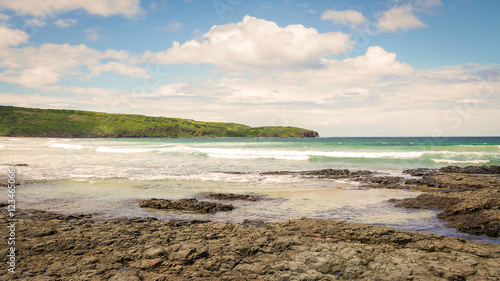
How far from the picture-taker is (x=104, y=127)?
481ft

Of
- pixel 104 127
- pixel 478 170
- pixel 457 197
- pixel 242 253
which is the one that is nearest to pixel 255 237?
pixel 242 253

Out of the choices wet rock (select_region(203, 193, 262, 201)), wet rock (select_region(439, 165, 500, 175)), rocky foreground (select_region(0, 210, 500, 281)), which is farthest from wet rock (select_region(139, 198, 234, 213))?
wet rock (select_region(439, 165, 500, 175))

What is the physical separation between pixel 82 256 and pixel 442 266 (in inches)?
284

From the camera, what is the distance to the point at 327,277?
5297 millimetres

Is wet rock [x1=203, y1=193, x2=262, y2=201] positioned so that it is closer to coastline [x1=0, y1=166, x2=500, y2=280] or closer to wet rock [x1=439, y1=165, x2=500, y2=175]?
coastline [x1=0, y1=166, x2=500, y2=280]

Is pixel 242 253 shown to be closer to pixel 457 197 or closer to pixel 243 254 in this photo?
pixel 243 254

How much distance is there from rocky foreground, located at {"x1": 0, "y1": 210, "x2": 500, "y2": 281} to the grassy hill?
140223 mm

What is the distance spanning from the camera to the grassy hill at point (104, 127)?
128 m

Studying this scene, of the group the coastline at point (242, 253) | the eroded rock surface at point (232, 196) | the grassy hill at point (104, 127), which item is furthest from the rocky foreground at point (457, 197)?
the grassy hill at point (104, 127)

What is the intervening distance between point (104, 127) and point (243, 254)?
517 ft

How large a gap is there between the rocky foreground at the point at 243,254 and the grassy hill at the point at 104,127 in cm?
14022

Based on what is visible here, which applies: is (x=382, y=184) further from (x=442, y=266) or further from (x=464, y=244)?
(x=442, y=266)

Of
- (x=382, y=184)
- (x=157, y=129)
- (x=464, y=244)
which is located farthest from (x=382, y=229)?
(x=157, y=129)

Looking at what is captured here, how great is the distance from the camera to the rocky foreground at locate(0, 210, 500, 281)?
18.0 ft
